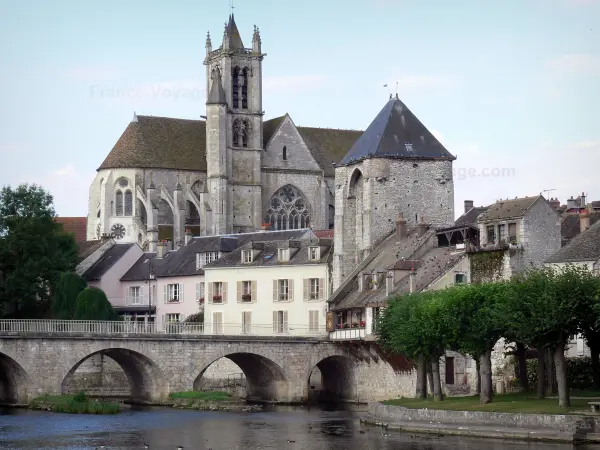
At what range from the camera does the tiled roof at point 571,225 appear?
7656cm

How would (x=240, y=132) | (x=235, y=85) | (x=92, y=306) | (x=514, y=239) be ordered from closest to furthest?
(x=514, y=239), (x=92, y=306), (x=240, y=132), (x=235, y=85)

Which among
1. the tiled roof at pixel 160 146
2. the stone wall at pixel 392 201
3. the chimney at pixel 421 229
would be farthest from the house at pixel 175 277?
the tiled roof at pixel 160 146

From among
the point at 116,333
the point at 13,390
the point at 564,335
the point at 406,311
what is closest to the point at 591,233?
the point at 406,311

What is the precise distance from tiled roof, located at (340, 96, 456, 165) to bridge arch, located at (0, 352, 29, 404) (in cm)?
2281

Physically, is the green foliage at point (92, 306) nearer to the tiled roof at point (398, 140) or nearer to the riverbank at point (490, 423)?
the tiled roof at point (398, 140)

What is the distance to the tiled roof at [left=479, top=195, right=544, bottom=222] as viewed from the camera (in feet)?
223

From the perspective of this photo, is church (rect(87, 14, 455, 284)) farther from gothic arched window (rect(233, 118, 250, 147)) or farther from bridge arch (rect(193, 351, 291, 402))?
bridge arch (rect(193, 351, 291, 402))

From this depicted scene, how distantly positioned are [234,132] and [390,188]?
4477 cm

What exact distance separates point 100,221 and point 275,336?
5016cm

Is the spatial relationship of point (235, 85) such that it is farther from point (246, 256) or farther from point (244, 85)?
point (246, 256)

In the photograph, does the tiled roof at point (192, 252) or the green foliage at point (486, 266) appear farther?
the tiled roof at point (192, 252)

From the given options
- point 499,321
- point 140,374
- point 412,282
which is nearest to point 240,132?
point 140,374

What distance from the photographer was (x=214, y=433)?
Answer: 59188 millimetres

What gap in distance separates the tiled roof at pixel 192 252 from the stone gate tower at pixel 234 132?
71.4 ft
